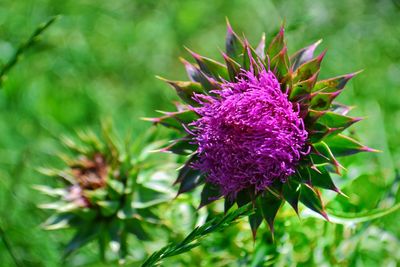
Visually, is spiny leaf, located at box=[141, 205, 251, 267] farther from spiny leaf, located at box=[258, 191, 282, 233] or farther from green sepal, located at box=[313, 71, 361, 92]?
green sepal, located at box=[313, 71, 361, 92]

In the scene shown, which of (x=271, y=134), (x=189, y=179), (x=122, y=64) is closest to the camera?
(x=271, y=134)

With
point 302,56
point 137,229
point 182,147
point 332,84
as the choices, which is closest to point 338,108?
point 332,84

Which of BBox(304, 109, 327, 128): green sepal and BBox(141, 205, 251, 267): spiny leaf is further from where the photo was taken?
BBox(304, 109, 327, 128): green sepal

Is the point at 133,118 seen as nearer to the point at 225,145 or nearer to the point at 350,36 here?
the point at 350,36

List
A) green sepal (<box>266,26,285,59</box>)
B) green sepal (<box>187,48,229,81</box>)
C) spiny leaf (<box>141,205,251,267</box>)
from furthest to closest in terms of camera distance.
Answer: green sepal (<box>187,48,229,81</box>)
green sepal (<box>266,26,285,59</box>)
spiny leaf (<box>141,205,251,267</box>)

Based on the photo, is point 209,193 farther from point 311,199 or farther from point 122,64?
point 122,64

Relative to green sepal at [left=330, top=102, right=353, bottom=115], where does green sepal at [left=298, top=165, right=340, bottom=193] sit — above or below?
below

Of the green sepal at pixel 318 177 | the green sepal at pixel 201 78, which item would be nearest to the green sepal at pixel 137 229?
the green sepal at pixel 201 78

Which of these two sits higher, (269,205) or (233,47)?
(233,47)

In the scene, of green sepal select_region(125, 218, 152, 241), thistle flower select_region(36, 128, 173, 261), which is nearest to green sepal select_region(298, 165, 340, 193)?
thistle flower select_region(36, 128, 173, 261)
